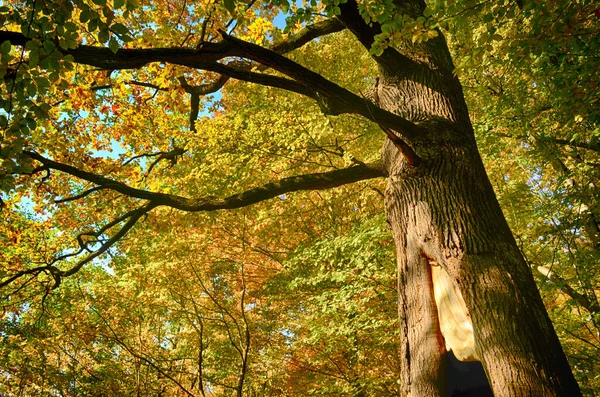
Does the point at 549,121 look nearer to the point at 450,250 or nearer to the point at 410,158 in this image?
the point at 410,158

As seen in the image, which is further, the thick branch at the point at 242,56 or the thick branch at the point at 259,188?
the thick branch at the point at 259,188

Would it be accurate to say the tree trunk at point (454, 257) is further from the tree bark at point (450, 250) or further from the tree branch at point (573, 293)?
the tree branch at point (573, 293)

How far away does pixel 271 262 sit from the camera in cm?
962

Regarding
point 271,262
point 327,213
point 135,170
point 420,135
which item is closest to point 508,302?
point 420,135

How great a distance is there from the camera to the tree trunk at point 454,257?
208 centimetres

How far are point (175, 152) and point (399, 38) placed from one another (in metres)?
5.87

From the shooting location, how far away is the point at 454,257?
2.47m

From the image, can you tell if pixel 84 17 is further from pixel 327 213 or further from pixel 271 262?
pixel 271 262

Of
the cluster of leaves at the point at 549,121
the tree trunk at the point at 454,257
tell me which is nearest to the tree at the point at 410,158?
the tree trunk at the point at 454,257

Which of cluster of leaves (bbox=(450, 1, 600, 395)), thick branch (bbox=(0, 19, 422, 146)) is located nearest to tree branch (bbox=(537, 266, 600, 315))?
cluster of leaves (bbox=(450, 1, 600, 395))

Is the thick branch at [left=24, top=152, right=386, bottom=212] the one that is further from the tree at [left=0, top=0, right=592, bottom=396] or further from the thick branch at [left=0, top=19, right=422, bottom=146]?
the thick branch at [left=0, top=19, right=422, bottom=146]

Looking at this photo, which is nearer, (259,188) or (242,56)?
(242,56)

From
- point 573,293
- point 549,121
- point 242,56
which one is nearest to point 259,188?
point 242,56

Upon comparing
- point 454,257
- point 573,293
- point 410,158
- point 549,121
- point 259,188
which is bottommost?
point 454,257
